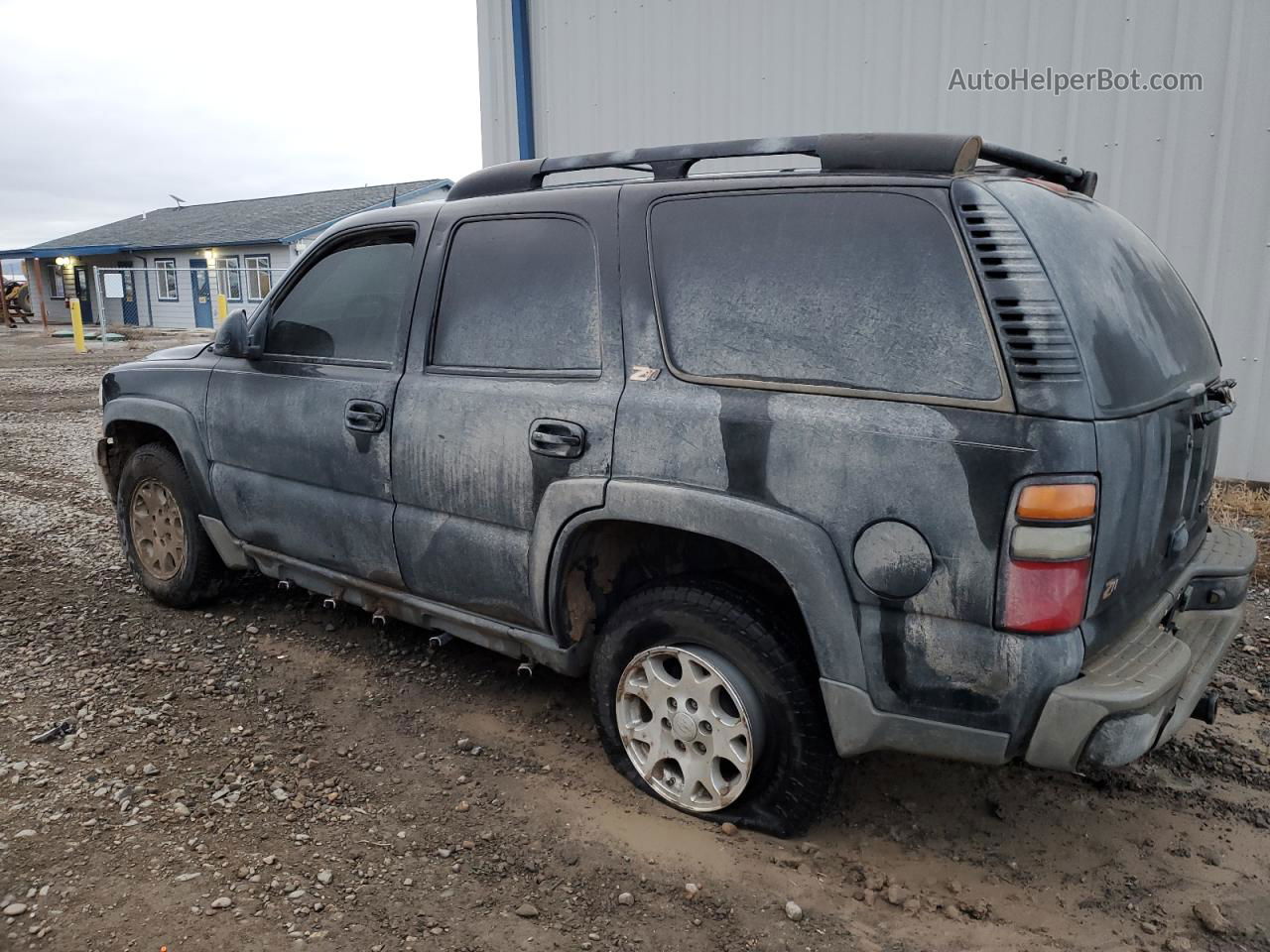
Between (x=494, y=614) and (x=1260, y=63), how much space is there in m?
6.23

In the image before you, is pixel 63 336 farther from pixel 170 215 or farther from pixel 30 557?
pixel 30 557

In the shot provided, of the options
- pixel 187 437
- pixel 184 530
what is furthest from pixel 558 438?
pixel 184 530

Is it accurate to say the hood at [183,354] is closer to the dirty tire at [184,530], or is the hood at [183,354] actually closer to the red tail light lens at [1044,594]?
the dirty tire at [184,530]

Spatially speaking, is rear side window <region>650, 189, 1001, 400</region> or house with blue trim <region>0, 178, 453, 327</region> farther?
house with blue trim <region>0, 178, 453, 327</region>

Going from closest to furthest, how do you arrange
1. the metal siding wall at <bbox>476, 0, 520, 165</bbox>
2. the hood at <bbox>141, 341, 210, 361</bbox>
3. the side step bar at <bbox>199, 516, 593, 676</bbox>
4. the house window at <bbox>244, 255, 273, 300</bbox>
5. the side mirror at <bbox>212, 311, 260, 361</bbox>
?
the side step bar at <bbox>199, 516, 593, 676</bbox>, the side mirror at <bbox>212, 311, 260, 361</bbox>, the hood at <bbox>141, 341, 210, 361</bbox>, the metal siding wall at <bbox>476, 0, 520, 165</bbox>, the house window at <bbox>244, 255, 273, 300</bbox>

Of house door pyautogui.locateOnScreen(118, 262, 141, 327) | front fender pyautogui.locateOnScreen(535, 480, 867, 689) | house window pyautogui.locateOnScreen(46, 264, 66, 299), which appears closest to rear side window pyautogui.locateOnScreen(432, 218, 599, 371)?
front fender pyautogui.locateOnScreen(535, 480, 867, 689)

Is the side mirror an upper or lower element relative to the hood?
upper

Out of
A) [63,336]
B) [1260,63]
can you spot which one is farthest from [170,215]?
[1260,63]

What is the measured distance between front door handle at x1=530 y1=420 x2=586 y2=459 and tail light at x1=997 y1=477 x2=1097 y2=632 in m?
1.31

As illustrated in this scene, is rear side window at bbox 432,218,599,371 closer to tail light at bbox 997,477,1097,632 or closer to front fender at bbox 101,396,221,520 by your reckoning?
tail light at bbox 997,477,1097,632

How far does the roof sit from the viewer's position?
107 ft

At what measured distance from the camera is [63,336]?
29734 millimetres

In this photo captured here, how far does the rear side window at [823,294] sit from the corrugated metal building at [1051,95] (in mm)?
4956

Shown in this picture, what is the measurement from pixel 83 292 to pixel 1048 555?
4330cm
